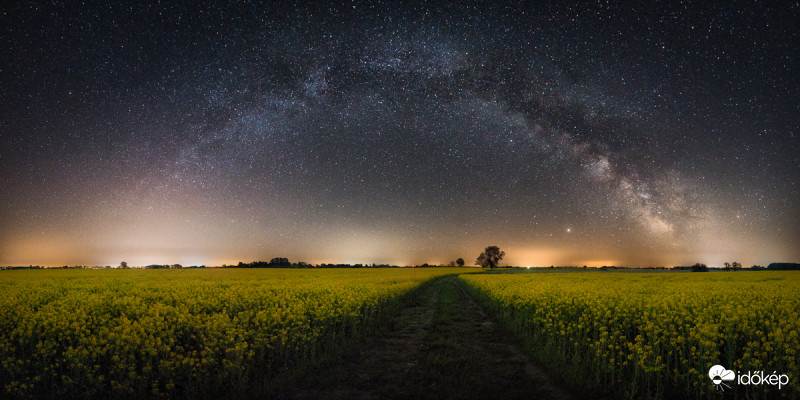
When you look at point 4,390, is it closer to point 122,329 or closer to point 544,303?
point 122,329

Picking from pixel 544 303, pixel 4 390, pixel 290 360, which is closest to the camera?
pixel 4 390

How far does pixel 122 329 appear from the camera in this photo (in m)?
8.84

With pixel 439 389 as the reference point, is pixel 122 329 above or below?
above

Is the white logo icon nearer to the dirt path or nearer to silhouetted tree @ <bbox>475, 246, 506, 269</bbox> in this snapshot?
the dirt path

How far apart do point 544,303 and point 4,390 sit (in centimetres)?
1417

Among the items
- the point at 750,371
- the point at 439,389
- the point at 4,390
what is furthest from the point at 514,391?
the point at 4,390

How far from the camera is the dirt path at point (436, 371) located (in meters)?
7.59

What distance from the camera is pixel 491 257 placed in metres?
157

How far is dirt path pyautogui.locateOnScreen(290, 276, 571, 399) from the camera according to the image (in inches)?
299

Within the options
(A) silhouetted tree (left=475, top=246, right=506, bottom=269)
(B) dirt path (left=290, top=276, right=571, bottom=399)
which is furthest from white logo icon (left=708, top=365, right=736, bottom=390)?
(A) silhouetted tree (left=475, top=246, right=506, bottom=269)

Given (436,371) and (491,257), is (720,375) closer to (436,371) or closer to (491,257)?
→ (436,371)

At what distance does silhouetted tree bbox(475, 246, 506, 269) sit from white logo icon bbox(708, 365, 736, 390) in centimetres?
15387

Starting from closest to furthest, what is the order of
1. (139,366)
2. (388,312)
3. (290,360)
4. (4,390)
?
(4,390)
(139,366)
(290,360)
(388,312)

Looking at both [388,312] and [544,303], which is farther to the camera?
[388,312]
